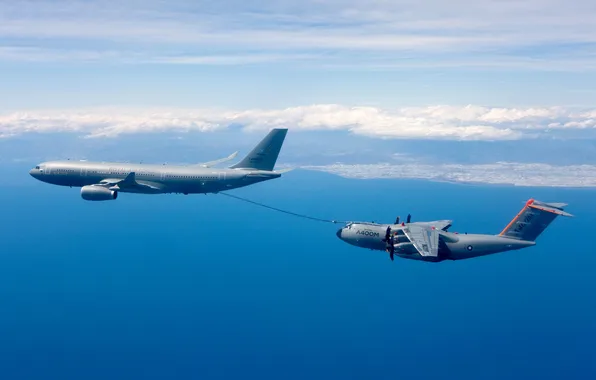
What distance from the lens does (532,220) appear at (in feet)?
225

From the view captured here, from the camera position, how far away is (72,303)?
454ft

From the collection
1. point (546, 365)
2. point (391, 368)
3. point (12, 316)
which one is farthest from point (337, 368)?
point (12, 316)

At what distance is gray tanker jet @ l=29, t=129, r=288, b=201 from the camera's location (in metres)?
88.0

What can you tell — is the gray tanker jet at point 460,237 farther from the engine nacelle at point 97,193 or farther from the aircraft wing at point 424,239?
the engine nacelle at point 97,193

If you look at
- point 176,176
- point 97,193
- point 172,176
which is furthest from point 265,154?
point 97,193

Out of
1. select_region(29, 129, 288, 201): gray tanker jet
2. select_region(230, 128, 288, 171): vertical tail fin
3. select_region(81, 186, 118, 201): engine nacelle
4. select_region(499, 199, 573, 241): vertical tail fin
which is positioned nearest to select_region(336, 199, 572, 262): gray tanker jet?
select_region(499, 199, 573, 241): vertical tail fin

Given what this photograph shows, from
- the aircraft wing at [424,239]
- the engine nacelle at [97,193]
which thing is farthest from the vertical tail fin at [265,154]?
the aircraft wing at [424,239]

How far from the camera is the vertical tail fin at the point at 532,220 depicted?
67.2m

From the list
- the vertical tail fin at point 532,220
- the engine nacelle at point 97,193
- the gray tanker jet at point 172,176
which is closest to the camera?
the vertical tail fin at point 532,220

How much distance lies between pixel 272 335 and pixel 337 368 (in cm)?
2175

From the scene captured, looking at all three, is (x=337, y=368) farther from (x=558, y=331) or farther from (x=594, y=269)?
(x=594, y=269)

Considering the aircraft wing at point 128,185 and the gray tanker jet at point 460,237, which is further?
the aircraft wing at point 128,185

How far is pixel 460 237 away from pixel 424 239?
36.4ft

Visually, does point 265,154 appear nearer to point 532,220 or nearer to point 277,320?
point 532,220
